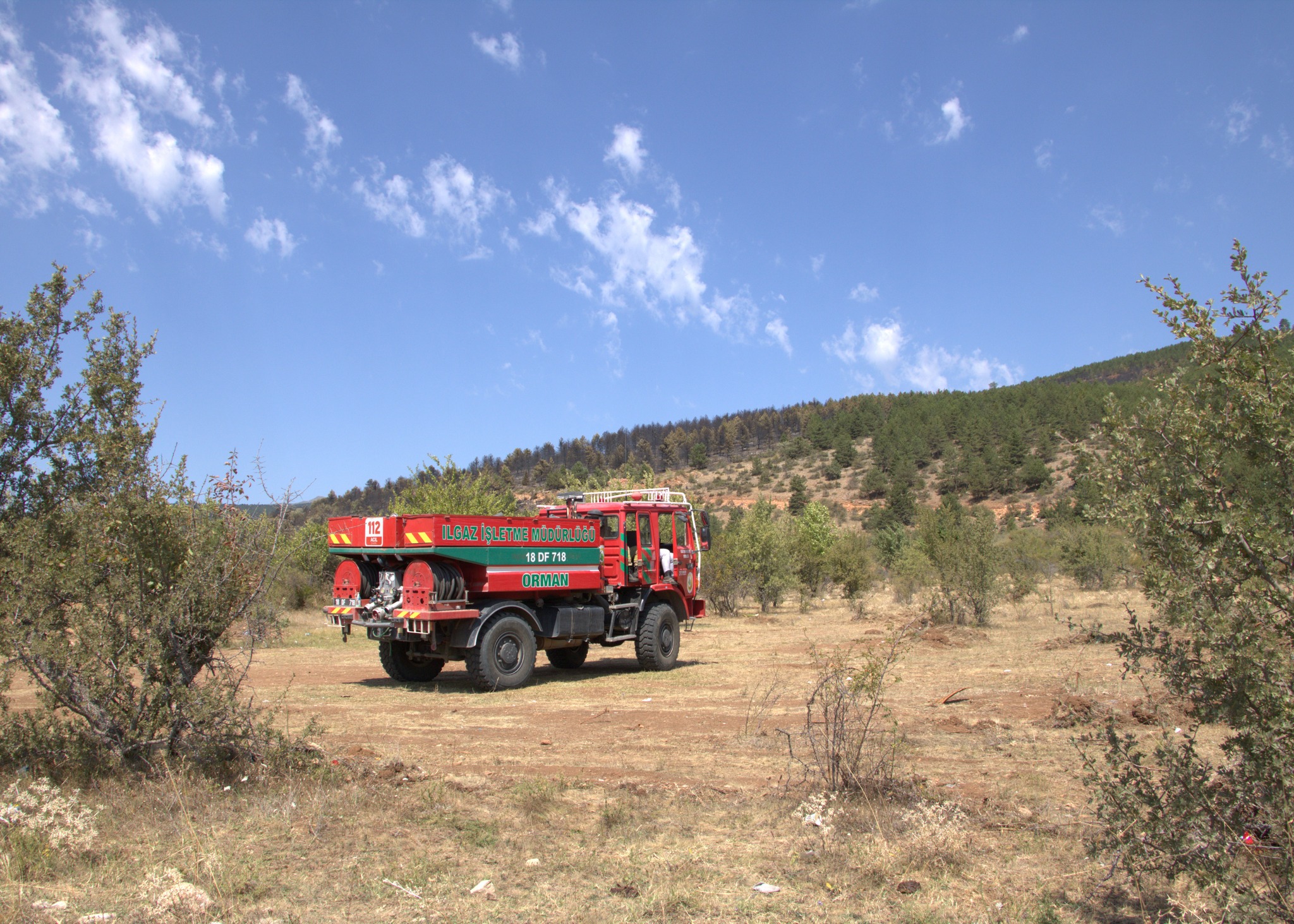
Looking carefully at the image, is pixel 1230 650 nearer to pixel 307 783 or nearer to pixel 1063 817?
pixel 1063 817

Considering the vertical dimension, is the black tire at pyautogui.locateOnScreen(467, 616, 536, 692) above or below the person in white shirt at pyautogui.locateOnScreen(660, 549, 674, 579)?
below

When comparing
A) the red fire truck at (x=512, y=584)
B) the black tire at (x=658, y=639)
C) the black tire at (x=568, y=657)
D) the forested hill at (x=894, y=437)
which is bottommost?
the black tire at (x=568, y=657)

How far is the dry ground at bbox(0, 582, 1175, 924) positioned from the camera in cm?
449

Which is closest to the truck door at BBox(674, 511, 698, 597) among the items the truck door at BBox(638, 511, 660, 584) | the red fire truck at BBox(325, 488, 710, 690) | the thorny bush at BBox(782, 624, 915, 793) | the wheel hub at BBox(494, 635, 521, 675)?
the red fire truck at BBox(325, 488, 710, 690)

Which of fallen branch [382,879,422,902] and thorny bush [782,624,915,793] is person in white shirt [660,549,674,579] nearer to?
thorny bush [782,624,915,793]

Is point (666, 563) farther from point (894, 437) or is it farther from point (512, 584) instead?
point (894, 437)

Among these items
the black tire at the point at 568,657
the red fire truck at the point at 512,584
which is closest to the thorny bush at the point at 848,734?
the red fire truck at the point at 512,584

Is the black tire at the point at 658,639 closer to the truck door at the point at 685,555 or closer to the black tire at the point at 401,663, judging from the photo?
the truck door at the point at 685,555

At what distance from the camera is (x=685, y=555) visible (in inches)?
613

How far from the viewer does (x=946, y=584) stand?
21391mm

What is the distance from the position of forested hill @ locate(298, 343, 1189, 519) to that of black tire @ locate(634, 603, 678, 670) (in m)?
22.1

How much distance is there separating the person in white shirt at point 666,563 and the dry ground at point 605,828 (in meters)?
4.56

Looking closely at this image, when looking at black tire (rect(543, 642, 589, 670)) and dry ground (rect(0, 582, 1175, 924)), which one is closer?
dry ground (rect(0, 582, 1175, 924))

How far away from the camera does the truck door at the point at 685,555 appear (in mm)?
15461
